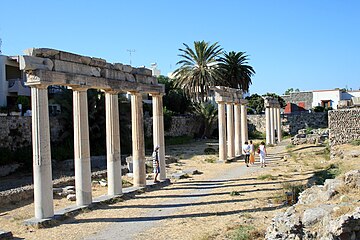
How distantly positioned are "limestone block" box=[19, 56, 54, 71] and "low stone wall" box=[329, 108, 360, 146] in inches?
856

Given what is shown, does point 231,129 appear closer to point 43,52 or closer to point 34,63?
point 43,52

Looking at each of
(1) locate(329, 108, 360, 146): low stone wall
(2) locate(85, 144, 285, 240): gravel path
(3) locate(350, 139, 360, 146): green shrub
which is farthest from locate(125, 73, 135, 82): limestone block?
(1) locate(329, 108, 360, 146): low stone wall

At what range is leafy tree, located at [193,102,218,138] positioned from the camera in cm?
A: 4778

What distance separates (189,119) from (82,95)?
3683 centimetres

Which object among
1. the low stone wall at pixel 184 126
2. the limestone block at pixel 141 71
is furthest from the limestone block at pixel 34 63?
the low stone wall at pixel 184 126

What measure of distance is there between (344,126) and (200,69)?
1697cm

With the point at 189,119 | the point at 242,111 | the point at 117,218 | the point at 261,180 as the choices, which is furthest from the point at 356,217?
the point at 189,119

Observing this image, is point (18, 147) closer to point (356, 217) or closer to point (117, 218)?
point (117, 218)

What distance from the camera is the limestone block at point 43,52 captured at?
11.5 metres

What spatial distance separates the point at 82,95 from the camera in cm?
1343

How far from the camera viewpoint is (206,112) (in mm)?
47781

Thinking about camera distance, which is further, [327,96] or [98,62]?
[327,96]

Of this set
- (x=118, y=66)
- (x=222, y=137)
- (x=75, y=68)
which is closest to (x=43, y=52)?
(x=75, y=68)

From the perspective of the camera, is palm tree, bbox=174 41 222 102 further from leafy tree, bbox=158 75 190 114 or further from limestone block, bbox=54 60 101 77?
limestone block, bbox=54 60 101 77
